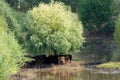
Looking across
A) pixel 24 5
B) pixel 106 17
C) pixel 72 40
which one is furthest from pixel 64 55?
pixel 24 5

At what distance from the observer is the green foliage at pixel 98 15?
9944 cm

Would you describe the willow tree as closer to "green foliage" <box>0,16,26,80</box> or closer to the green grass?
"green foliage" <box>0,16,26,80</box>

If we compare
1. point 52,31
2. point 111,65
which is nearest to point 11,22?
point 52,31

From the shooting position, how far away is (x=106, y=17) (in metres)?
99.3

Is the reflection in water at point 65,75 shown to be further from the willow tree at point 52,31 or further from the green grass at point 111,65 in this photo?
the willow tree at point 52,31

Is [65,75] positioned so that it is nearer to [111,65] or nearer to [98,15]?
[111,65]

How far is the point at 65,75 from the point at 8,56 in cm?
1544

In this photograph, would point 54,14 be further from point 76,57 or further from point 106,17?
point 106,17

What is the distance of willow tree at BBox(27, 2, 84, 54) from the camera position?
229ft

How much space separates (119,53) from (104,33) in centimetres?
2108

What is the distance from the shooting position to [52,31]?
70.7 meters

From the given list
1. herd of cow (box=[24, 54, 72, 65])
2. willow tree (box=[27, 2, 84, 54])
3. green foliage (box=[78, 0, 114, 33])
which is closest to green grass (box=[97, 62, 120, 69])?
willow tree (box=[27, 2, 84, 54])

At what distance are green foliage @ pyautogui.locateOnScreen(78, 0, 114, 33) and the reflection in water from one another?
35.5m

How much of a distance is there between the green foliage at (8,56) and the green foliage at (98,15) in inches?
1407
